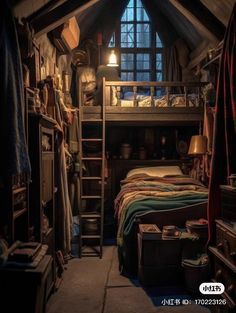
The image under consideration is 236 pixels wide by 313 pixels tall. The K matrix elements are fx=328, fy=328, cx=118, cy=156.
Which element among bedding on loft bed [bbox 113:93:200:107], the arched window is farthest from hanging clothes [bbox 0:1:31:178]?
the arched window

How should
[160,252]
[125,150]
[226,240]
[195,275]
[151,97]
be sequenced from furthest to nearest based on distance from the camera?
[125,150]
[151,97]
[160,252]
[195,275]
[226,240]

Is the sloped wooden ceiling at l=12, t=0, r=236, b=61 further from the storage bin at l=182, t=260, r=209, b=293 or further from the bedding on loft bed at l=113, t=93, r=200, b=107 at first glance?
the storage bin at l=182, t=260, r=209, b=293

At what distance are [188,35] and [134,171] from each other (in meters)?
3.14

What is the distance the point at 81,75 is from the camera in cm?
676

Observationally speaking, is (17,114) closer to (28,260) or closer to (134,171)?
(28,260)

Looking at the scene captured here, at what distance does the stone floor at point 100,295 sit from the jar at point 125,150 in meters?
2.67

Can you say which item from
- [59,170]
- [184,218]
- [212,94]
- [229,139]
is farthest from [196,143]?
[229,139]

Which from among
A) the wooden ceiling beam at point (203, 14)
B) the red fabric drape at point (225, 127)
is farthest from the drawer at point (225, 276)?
the wooden ceiling beam at point (203, 14)

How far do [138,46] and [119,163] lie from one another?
2896 millimetres

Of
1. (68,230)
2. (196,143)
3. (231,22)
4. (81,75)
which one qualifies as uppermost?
(81,75)

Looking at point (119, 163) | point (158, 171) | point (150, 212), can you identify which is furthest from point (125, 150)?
point (150, 212)

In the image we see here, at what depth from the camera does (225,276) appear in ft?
5.60

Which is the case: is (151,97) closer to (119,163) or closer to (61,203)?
(119,163)

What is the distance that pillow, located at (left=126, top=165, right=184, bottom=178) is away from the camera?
595 centimetres
